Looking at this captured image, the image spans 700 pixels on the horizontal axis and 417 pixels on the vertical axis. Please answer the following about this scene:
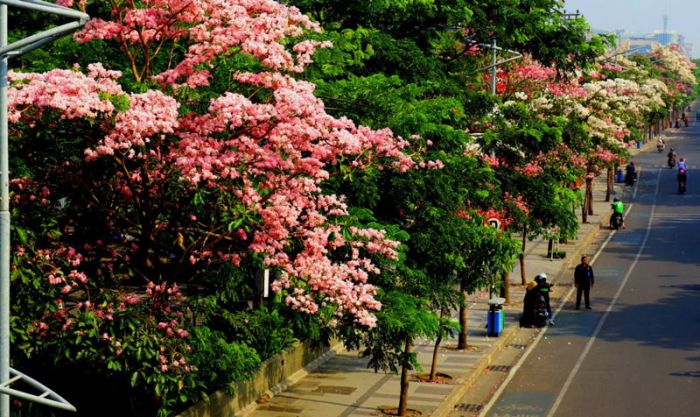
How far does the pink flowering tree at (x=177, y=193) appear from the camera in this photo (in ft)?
51.3

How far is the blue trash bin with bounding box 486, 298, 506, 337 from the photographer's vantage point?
102 feet

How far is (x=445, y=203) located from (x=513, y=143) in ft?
25.8

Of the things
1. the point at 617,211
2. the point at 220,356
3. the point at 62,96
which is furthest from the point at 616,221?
the point at 62,96

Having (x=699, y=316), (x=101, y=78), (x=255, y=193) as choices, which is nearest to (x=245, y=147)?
(x=255, y=193)

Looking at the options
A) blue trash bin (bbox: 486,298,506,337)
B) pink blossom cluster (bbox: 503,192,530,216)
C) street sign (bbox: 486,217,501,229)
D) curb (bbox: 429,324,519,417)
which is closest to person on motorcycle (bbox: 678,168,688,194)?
curb (bbox: 429,324,519,417)

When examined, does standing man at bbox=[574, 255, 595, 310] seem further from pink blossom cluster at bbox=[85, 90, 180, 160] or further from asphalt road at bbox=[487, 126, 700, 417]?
pink blossom cluster at bbox=[85, 90, 180, 160]

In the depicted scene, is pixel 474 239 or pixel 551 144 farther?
pixel 551 144

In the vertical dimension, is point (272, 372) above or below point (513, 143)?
below

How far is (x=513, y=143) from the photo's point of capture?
92.9 ft

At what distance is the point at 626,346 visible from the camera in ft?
99.7

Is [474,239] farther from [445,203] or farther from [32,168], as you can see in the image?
[32,168]

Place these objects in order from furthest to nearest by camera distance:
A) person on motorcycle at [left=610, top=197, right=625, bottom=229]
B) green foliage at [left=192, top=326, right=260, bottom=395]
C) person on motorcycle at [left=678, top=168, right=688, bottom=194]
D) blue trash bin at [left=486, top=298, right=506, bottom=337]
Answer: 1. person on motorcycle at [left=678, top=168, right=688, bottom=194]
2. person on motorcycle at [left=610, top=197, right=625, bottom=229]
3. blue trash bin at [left=486, top=298, right=506, bottom=337]
4. green foliage at [left=192, top=326, right=260, bottom=395]

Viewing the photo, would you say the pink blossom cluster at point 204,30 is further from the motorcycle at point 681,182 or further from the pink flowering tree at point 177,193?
the motorcycle at point 681,182

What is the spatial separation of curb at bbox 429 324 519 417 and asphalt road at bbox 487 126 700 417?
2.60ft
